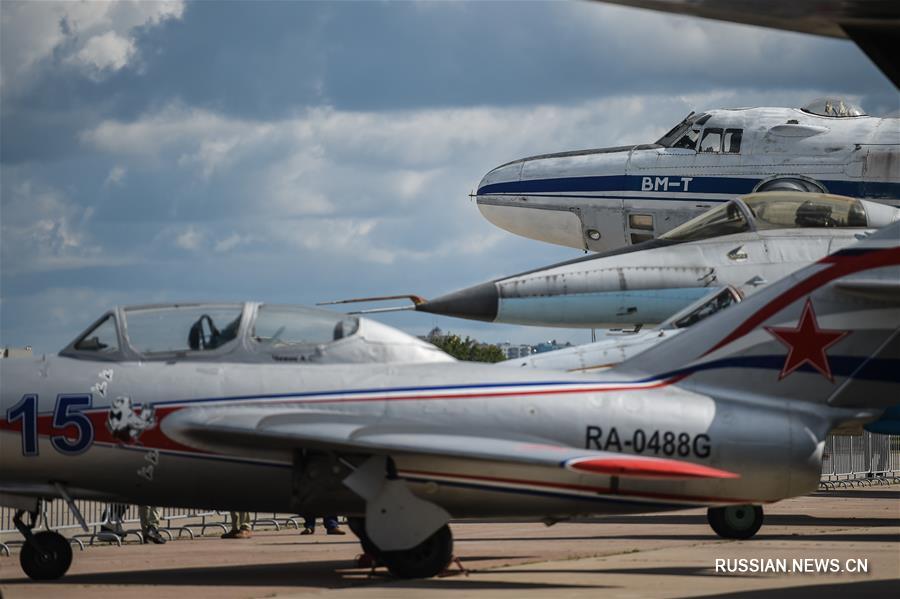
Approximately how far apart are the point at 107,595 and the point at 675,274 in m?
9.07

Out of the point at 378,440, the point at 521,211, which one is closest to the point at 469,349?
the point at 521,211

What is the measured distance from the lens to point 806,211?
17.6m

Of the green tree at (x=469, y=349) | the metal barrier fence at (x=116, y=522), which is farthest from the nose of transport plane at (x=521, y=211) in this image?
the green tree at (x=469, y=349)

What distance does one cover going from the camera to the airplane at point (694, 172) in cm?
2120

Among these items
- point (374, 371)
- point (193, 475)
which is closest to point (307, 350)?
point (374, 371)

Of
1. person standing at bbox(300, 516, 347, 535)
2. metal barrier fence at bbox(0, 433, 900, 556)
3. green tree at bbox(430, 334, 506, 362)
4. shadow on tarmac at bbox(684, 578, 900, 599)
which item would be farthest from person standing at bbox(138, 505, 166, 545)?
green tree at bbox(430, 334, 506, 362)

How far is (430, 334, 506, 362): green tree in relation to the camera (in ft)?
288

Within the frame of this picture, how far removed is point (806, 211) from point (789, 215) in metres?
0.23

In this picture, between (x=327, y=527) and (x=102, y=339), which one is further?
(x=327, y=527)

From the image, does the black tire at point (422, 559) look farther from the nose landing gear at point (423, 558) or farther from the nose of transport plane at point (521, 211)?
the nose of transport plane at point (521, 211)

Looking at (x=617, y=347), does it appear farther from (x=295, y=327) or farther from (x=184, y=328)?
(x=184, y=328)

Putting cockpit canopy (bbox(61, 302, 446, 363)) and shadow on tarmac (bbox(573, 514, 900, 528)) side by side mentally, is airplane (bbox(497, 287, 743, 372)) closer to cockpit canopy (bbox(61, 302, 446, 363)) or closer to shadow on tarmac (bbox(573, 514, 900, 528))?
cockpit canopy (bbox(61, 302, 446, 363))

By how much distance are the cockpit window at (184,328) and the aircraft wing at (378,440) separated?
2.44ft

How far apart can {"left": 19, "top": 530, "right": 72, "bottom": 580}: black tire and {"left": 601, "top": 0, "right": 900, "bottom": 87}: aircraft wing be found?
743 cm
